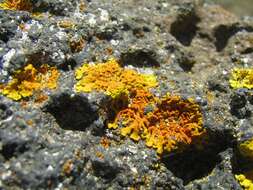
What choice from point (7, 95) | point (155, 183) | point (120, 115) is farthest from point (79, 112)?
point (155, 183)

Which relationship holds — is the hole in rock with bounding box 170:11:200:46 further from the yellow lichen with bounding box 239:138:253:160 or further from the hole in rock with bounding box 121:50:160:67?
the yellow lichen with bounding box 239:138:253:160

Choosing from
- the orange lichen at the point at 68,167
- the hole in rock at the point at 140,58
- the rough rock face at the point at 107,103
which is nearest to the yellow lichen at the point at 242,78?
the rough rock face at the point at 107,103

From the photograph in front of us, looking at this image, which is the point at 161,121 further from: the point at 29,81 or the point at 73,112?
the point at 29,81

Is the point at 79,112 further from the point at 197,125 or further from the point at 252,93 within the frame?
the point at 252,93

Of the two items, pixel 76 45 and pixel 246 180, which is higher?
pixel 76 45

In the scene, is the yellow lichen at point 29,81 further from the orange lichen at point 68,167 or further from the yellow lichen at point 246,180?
the yellow lichen at point 246,180

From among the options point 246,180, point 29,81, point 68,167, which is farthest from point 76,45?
point 246,180
